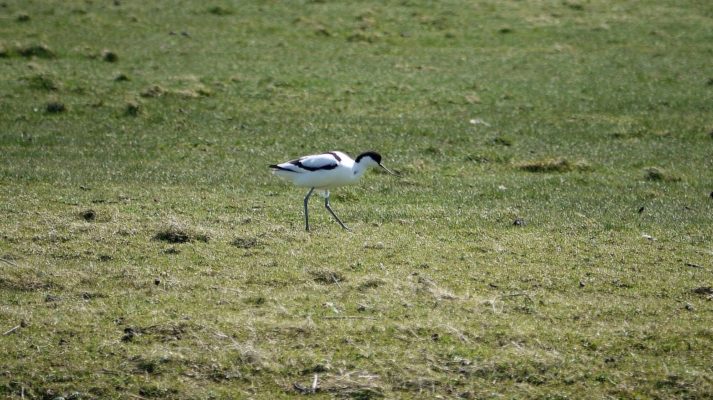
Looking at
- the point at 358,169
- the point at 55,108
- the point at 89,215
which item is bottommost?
the point at 55,108

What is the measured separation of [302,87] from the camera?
26.7 meters

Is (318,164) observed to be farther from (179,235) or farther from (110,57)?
(110,57)

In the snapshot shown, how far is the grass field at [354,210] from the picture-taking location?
10.7 m

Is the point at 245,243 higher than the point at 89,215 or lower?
higher

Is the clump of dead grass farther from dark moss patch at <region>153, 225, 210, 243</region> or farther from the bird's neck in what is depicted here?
the bird's neck

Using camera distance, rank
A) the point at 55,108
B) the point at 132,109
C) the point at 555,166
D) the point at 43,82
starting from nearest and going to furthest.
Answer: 1. the point at 555,166
2. the point at 55,108
3. the point at 132,109
4. the point at 43,82

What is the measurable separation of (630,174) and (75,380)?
12.8m

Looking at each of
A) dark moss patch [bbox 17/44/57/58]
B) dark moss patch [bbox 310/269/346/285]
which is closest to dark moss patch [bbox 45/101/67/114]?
dark moss patch [bbox 17/44/57/58]

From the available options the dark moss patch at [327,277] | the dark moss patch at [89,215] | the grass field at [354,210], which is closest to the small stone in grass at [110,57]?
the grass field at [354,210]

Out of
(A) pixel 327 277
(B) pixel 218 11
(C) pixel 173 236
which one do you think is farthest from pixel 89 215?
(B) pixel 218 11

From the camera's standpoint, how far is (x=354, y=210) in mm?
16906

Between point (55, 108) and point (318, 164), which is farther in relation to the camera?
point (55, 108)

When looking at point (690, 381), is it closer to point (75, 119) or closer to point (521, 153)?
point (521, 153)

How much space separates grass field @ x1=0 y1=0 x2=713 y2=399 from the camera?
10.7 metres
